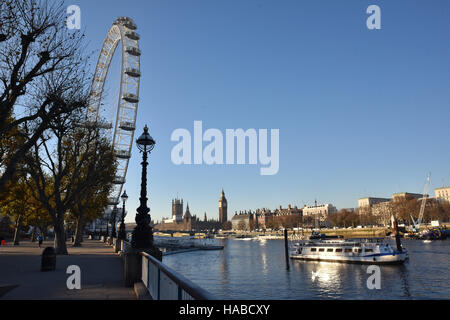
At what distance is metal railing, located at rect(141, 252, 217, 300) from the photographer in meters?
4.53

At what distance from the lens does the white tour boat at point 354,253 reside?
54.8 metres

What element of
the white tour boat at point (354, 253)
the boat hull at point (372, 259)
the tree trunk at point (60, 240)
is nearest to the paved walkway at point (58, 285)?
the tree trunk at point (60, 240)

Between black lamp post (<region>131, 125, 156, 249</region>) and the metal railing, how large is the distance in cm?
297

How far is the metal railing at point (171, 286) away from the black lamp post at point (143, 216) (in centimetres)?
→ 297

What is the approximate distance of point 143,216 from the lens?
1518cm

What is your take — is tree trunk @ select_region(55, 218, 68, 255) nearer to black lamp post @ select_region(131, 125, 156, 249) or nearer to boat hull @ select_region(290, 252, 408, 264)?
black lamp post @ select_region(131, 125, 156, 249)

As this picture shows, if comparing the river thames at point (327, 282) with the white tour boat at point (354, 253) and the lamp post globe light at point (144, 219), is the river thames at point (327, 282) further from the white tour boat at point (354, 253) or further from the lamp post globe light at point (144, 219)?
the lamp post globe light at point (144, 219)

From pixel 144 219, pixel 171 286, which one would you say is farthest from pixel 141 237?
pixel 171 286

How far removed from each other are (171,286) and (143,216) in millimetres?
8909

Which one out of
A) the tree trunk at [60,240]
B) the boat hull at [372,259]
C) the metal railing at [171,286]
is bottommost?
the boat hull at [372,259]

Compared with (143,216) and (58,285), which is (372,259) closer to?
(143,216)
